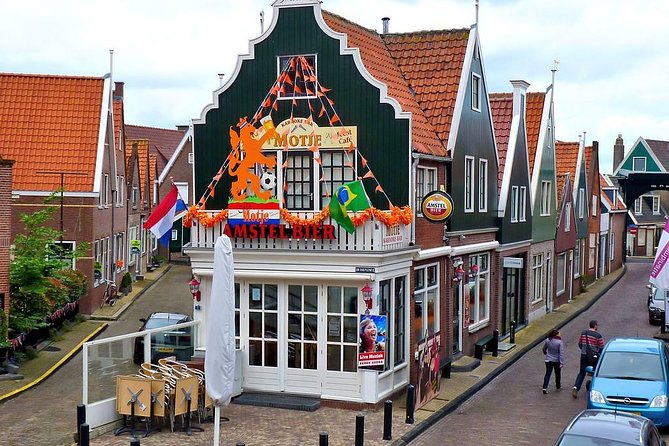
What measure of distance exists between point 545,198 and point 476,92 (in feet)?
36.4

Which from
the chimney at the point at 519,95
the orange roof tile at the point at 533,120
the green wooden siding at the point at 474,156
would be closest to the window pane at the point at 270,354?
the green wooden siding at the point at 474,156

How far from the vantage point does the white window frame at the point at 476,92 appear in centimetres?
2461

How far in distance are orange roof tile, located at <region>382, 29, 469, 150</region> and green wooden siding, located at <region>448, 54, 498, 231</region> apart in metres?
0.52

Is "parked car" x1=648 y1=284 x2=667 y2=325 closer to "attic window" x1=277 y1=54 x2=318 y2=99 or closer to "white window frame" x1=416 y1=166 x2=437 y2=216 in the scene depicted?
"white window frame" x1=416 y1=166 x2=437 y2=216

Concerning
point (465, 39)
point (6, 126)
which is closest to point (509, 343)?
point (465, 39)

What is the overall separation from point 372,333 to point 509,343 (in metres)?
10.8

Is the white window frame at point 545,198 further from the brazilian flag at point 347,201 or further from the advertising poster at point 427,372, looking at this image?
the brazilian flag at point 347,201

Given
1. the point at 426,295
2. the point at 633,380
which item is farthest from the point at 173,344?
the point at 633,380

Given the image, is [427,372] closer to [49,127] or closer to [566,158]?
[49,127]

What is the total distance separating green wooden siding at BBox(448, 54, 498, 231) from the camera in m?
23.0

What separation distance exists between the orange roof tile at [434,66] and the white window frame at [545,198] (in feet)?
38.1

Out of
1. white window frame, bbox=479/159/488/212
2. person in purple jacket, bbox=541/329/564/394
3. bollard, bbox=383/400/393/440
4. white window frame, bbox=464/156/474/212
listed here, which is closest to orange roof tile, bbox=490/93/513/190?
white window frame, bbox=479/159/488/212

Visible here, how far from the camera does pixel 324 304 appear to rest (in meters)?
18.3

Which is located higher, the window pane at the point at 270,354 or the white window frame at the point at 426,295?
the white window frame at the point at 426,295
